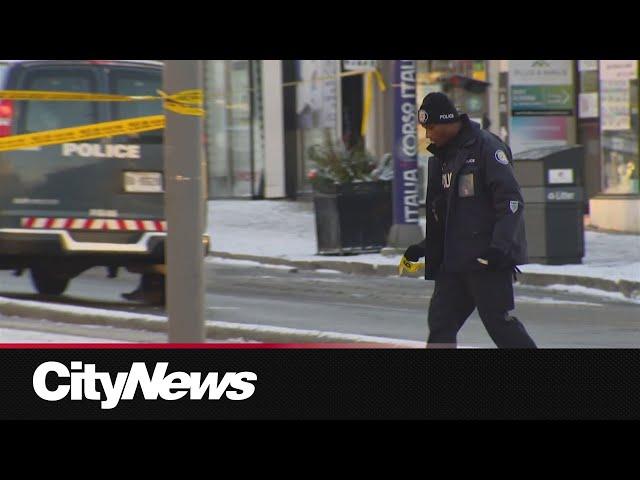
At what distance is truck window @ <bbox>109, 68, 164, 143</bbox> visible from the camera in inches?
415

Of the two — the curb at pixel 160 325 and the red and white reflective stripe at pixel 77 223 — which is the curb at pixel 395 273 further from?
the curb at pixel 160 325

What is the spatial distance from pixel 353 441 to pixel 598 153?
48.6ft

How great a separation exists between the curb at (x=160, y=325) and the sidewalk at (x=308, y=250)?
15.1 ft

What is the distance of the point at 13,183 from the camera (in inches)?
412

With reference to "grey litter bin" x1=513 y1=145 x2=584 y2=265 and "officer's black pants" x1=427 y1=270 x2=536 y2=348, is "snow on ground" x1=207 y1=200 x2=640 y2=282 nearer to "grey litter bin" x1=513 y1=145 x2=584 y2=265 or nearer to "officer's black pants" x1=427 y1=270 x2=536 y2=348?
"grey litter bin" x1=513 y1=145 x2=584 y2=265

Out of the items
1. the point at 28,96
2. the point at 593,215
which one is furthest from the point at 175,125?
the point at 593,215

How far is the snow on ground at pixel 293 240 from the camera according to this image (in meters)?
13.1

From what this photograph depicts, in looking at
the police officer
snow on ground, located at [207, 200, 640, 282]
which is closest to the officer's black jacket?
the police officer

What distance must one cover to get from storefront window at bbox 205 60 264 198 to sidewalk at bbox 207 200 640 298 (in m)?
0.82

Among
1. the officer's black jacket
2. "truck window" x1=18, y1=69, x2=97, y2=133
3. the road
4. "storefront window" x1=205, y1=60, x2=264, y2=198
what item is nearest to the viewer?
the officer's black jacket

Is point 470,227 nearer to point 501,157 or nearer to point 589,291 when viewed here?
point 501,157

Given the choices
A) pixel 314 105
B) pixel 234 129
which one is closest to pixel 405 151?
pixel 314 105

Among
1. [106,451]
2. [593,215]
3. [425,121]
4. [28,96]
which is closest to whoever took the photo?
[106,451]

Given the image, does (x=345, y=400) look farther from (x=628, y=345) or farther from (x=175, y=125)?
(x=628, y=345)
